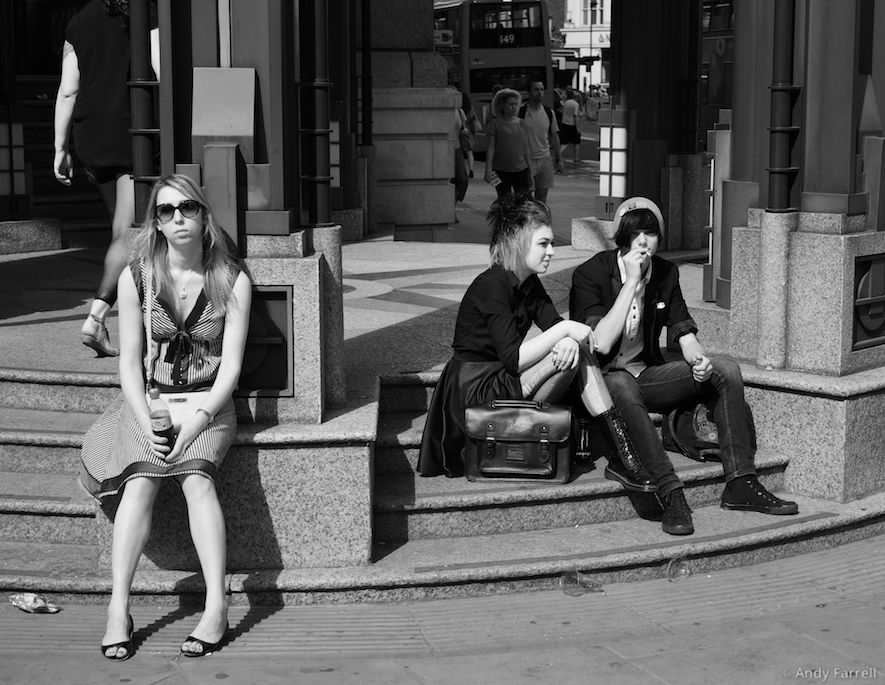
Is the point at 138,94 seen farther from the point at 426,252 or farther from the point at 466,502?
the point at 426,252

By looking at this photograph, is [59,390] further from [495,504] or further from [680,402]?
[680,402]

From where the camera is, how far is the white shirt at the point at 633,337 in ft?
20.5

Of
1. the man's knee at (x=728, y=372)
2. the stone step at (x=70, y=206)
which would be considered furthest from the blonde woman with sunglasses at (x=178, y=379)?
the stone step at (x=70, y=206)

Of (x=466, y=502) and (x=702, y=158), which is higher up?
(x=702, y=158)

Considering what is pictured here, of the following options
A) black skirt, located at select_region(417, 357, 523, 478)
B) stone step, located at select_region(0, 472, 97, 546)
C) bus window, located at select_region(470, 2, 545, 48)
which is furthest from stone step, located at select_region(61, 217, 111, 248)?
bus window, located at select_region(470, 2, 545, 48)

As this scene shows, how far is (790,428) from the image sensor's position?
641cm

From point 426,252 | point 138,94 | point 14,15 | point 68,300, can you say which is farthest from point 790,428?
point 14,15

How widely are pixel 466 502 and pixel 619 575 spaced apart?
0.68 m

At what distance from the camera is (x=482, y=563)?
5.49m

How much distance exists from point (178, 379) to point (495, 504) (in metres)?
1.43

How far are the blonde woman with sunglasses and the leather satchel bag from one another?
1.16m

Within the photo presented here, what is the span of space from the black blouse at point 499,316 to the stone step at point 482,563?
0.78m

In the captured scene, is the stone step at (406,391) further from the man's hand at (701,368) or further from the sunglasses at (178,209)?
the sunglasses at (178,209)

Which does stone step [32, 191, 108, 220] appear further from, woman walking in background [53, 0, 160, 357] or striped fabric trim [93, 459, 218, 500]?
striped fabric trim [93, 459, 218, 500]
